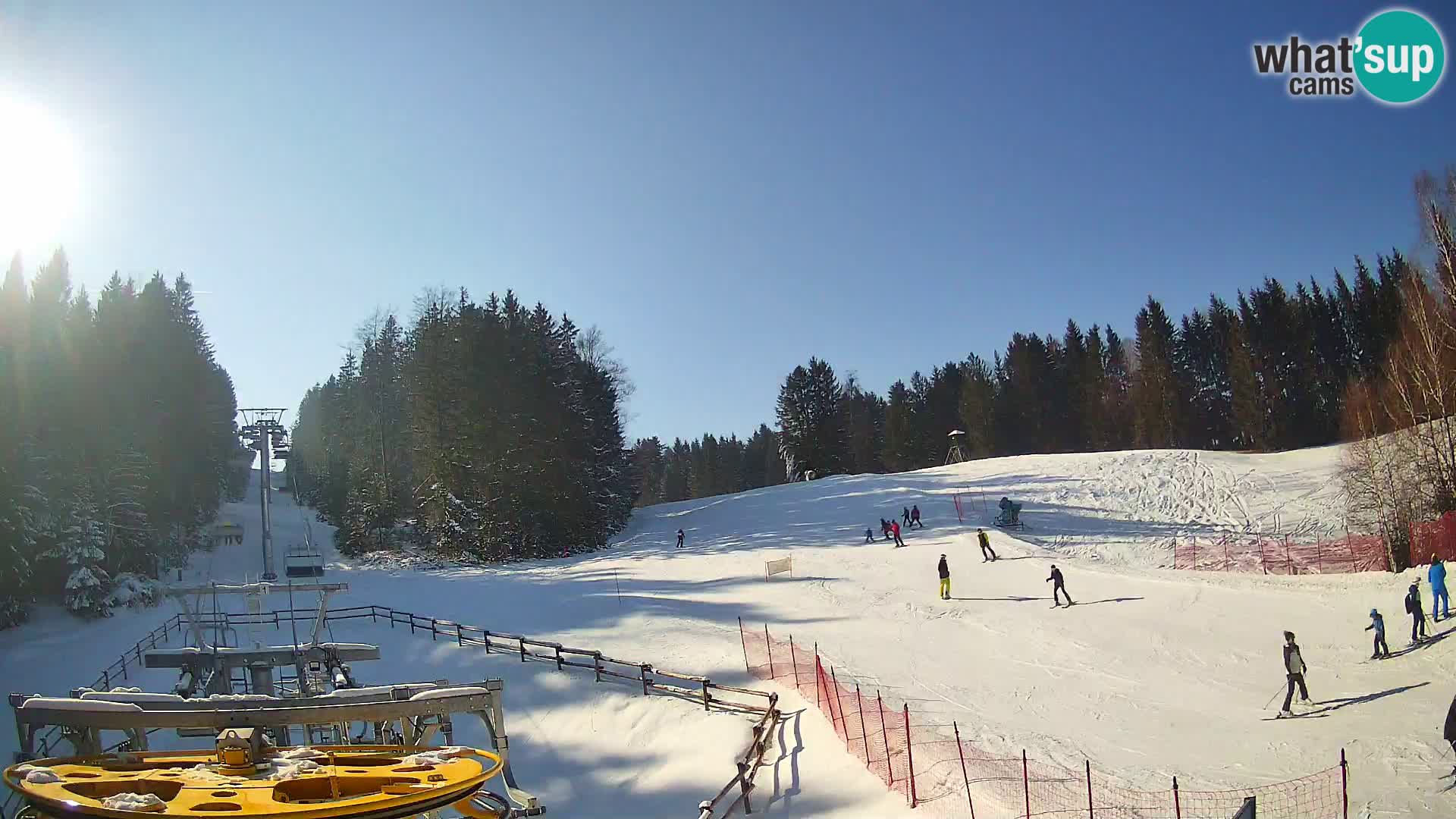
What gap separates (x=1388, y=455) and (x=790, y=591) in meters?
25.1

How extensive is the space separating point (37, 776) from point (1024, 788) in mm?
11461

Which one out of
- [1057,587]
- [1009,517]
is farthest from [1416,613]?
[1009,517]

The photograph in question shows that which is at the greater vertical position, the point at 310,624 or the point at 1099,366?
the point at 1099,366

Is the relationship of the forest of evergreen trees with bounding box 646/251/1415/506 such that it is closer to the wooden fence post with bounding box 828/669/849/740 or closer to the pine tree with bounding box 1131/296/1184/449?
the pine tree with bounding box 1131/296/1184/449

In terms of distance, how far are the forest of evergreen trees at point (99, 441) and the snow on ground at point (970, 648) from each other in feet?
9.50

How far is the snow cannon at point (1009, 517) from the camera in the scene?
131 feet

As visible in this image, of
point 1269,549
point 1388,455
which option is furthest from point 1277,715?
point 1388,455

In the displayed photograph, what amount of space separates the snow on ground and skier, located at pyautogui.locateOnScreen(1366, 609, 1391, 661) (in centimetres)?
34

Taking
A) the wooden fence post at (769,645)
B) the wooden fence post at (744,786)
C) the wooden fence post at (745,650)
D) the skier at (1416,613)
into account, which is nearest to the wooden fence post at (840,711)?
the wooden fence post at (744,786)

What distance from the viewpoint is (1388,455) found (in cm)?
3259

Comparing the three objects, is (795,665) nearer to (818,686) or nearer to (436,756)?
(818,686)

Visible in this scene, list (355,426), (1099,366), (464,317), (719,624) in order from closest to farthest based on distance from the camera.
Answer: (719,624), (464,317), (355,426), (1099,366)

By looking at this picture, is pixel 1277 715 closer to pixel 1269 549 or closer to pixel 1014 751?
pixel 1014 751

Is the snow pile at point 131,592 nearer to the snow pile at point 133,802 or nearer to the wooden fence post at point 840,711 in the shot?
the wooden fence post at point 840,711
